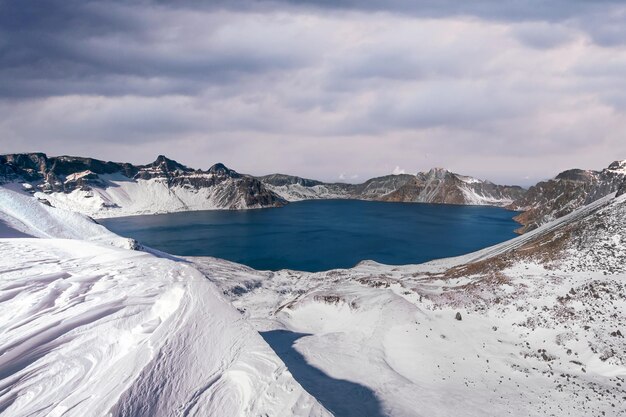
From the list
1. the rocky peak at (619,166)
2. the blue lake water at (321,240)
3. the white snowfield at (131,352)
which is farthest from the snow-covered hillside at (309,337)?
the rocky peak at (619,166)

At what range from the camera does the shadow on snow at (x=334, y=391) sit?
A: 16531 mm

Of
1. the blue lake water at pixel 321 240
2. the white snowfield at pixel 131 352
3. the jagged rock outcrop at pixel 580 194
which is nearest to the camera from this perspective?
the white snowfield at pixel 131 352

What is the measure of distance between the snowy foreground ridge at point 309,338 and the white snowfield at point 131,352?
0.18ft

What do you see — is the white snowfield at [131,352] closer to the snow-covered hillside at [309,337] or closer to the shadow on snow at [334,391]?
the snow-covered hillside at [309,337]

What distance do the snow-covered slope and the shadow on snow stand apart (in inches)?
4.0

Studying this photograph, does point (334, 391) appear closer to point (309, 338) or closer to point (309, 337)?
point (309, 338)

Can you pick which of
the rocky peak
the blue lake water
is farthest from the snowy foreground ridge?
the rocky peak

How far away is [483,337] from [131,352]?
30543 millimetres

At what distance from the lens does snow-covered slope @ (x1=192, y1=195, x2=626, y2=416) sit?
1994cm

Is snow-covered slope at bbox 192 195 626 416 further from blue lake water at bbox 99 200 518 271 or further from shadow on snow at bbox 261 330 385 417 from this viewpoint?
blue lake water at bbox 99 200 518 271

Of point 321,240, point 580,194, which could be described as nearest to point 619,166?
point 580,194

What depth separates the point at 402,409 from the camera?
57.5 feet

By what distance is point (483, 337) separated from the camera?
1202 inches

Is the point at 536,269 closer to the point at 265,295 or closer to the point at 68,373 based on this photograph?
the point at 265,295
